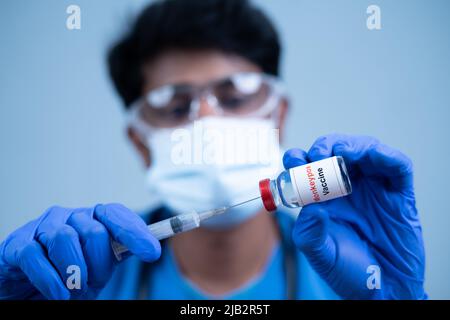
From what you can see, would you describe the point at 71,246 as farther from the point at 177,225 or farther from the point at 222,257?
the point at 222,257

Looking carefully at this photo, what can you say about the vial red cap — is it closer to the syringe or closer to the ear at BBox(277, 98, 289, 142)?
the syringe

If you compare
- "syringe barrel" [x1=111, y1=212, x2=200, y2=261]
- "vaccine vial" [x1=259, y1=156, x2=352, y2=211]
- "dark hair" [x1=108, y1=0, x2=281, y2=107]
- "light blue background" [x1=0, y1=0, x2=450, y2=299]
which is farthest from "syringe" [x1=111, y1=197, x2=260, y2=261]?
"dark hair" [x1=108, y1=0, x2=281, y2=107]

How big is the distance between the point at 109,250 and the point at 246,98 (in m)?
0.67

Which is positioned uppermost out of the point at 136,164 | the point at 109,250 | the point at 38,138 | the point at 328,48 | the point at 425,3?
the point at 425,3

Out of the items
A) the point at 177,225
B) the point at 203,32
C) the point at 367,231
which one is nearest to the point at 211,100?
the point at 203,32

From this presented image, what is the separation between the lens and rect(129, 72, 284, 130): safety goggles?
130cm

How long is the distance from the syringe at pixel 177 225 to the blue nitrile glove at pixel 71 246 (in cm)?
2

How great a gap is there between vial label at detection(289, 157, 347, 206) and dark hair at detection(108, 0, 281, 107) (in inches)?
25.8

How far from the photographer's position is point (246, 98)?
1.33 m

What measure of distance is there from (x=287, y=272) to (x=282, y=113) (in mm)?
573

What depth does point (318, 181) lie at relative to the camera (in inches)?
32.7

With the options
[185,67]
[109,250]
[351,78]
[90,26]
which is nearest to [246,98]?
[185,67]

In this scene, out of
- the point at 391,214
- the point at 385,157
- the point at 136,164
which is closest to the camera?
the point at 385,157
